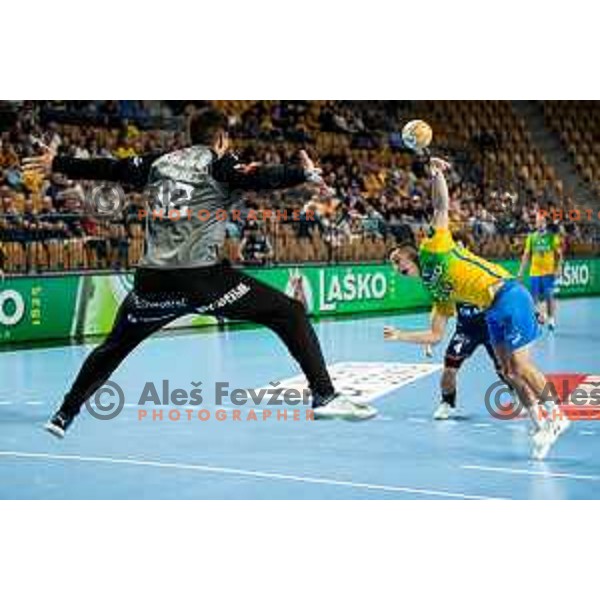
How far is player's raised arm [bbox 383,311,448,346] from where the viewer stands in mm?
6531

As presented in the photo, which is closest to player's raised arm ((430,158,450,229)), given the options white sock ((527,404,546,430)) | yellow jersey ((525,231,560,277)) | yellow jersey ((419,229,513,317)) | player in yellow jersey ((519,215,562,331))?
yellow jersey ((419,229,513,317))

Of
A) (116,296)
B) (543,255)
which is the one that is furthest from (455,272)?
(543,255)

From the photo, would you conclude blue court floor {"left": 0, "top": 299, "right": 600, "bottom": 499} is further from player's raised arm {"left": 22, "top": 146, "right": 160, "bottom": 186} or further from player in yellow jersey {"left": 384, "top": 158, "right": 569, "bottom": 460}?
player's raised arm {"left": 22, "top": 146, "right": 160, "bottom": 186}

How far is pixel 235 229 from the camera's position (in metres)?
12.2

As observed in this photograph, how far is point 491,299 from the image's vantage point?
712 centimetres

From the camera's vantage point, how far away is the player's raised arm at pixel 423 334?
653 cm

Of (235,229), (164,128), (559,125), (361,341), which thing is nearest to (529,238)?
(559,125)

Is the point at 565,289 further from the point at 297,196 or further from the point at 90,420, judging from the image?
the point at 90,420

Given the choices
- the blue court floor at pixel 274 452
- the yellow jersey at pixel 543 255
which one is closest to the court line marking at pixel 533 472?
the blue court floor at pixel 274 452

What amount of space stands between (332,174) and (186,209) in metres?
7.04

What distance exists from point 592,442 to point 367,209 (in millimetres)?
6401

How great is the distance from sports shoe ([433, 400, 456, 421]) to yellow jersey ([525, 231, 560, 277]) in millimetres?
5380

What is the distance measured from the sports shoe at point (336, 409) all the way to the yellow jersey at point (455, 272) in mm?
1512

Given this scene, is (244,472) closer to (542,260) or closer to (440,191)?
(440,191)
